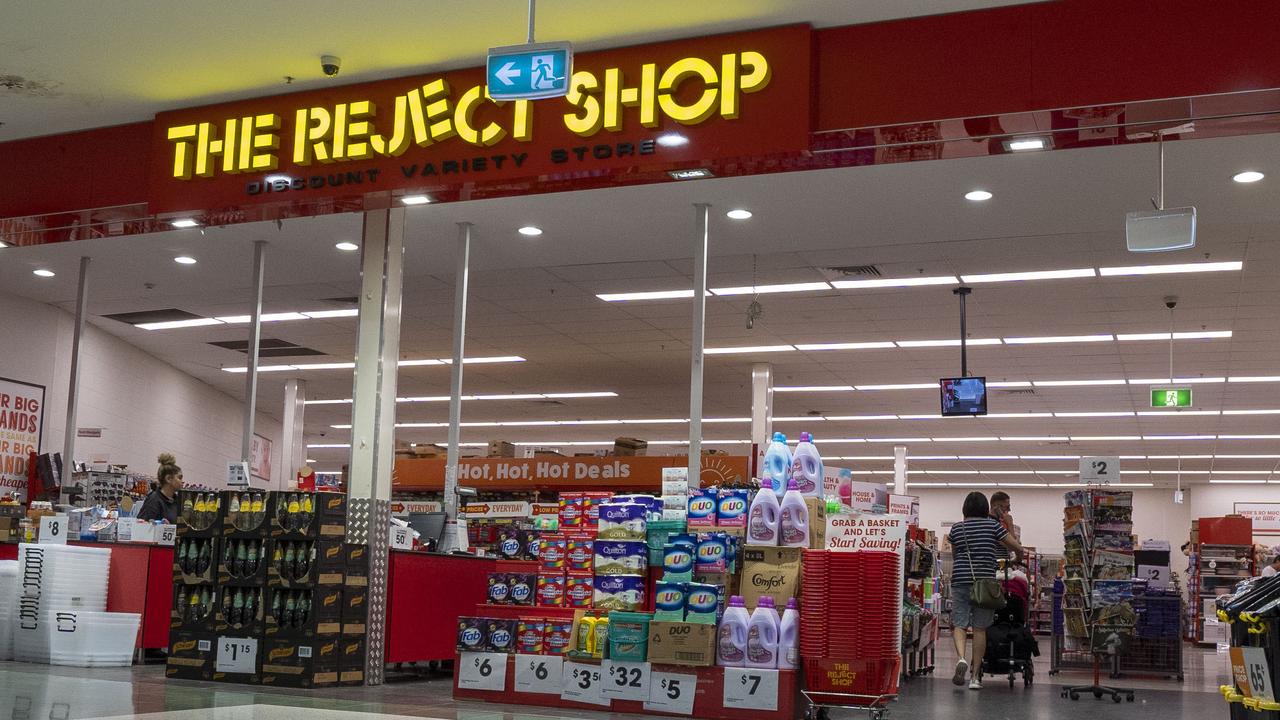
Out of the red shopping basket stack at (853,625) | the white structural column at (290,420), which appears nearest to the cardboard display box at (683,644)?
the red shopping basket stack at (853,625)

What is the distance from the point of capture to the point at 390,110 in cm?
803

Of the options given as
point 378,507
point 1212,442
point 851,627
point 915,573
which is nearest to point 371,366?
point 378,507

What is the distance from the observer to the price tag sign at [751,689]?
618 cm

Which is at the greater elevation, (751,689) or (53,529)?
(53,529)

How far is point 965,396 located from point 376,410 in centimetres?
757

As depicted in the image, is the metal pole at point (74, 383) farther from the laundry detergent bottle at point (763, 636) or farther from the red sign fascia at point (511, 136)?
the laundry detergent bottle at point (763, 636)

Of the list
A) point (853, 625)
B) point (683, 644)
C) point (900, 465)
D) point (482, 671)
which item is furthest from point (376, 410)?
point (900, 465)

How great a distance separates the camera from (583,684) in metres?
6.71

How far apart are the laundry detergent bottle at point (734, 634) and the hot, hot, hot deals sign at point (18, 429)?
9.31m

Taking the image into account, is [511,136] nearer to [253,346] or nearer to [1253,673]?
→ [253,346]

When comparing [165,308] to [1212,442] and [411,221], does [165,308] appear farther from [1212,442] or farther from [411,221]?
[1212,442]

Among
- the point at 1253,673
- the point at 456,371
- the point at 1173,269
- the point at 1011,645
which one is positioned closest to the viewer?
the point at 1253,673

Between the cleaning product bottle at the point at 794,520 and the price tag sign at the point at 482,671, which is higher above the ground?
the cleaning product bottle at the point at 794,520

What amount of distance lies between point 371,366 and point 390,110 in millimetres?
1740
